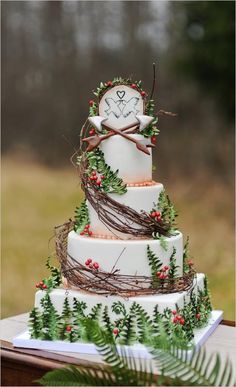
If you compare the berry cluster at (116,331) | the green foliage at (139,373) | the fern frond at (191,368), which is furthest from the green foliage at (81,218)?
the fern frond at (191,368)

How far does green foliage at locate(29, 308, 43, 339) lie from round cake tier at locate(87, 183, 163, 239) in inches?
16.0

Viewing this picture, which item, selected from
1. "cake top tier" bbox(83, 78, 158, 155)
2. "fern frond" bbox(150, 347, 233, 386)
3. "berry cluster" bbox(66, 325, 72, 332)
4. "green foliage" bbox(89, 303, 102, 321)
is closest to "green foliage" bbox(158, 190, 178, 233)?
"cake top tier" bbox(83, 78, 158, 155)

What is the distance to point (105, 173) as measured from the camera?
2.69 m

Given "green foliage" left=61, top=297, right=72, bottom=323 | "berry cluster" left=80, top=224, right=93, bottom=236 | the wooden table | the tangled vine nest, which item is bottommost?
the wooden table

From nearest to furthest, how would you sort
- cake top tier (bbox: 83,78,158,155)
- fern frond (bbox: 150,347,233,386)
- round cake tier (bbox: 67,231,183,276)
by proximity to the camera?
fern frond (bbox: 150,347,233,386) < round cake tier (bbox: 67,231,183,276) < cake top tier (bbox: 83,78,158,155)

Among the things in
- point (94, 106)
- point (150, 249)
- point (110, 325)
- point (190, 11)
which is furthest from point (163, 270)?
point (190, 11)

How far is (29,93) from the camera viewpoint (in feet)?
23.1

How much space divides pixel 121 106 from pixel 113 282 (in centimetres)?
73

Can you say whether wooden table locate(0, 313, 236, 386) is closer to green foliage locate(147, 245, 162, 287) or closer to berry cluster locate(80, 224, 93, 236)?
green foliage locate(147, 245, 162, 287)

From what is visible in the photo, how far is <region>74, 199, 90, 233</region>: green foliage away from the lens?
277cm

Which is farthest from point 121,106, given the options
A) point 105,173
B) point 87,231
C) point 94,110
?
point 87,231

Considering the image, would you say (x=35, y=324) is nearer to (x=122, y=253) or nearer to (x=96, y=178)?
(x=122, y=253)

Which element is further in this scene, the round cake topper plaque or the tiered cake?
the round cake topper plaque

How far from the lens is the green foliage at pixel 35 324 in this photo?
8.79 ft
